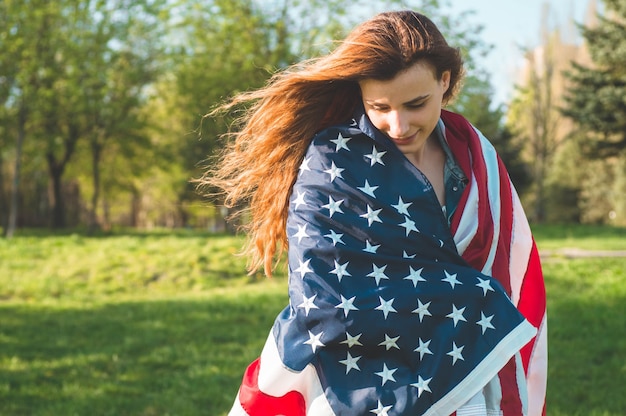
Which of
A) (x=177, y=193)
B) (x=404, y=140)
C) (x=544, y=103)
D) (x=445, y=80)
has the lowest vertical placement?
(x=177, y=193)

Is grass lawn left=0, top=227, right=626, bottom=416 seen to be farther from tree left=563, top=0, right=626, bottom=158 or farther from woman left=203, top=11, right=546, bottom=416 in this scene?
tree left=563, top=0, right=626, bottom=158

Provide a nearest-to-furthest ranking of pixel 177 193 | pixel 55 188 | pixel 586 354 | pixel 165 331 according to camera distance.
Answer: pixel 586 354
pixel 165 331
pixel 55 188
pixel 177 193

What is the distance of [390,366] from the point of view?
8.04 feet

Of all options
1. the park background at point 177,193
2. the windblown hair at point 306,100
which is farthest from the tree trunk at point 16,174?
the windblown hair at point 306,100

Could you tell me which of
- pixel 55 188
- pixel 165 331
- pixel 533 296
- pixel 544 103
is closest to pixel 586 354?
pixel 533 296

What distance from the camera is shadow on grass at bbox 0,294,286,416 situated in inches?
220

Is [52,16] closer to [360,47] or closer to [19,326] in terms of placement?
[19,326]

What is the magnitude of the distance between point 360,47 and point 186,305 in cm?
818

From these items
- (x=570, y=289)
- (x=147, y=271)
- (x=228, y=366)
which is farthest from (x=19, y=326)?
(x=570, y=289)

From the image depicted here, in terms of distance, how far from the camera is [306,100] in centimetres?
294

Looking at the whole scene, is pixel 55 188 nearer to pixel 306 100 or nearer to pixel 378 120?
pixel 306 100

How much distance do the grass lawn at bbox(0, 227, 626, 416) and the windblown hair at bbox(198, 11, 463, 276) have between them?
9.13 ft

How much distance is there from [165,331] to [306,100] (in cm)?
614

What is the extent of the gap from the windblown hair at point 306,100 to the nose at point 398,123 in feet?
0.47
